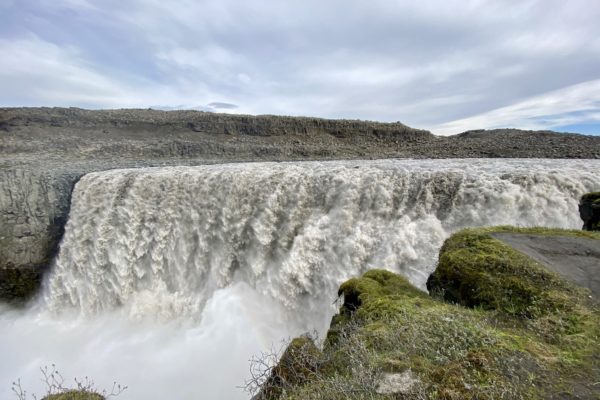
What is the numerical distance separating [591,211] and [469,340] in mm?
5519

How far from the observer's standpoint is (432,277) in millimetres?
5695

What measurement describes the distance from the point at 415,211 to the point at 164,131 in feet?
93.6

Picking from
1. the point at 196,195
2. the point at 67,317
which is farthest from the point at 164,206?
the point at 67,317

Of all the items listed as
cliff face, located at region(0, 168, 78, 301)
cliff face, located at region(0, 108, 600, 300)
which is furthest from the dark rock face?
cliff face, located at region(0, 168, 78, 301)

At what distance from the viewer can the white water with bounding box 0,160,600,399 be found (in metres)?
9.63

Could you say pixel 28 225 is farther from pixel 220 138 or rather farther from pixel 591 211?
pixel 591 211

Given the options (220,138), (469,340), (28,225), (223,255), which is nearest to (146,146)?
(220,138)

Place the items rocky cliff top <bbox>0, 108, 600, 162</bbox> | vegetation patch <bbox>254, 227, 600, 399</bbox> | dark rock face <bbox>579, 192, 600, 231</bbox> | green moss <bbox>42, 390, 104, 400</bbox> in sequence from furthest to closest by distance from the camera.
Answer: rocky cliff top <bbox>0, 108, 600, 162</bbox> < dark rock face <bbox>579, 192, 600, 231</bbox> < green moss <bbox>42, 390, 104, 400</bbox> < vegetation patch <bbox>254, 227, 600, 399</bbox>

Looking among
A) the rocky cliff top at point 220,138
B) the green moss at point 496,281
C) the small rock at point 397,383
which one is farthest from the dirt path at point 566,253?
the rocky cliff top at point 220,138

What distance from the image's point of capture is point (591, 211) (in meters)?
7.17

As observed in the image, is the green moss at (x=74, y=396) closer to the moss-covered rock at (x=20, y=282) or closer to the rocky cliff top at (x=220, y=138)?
the moss-covered rock at (x=20, y=282)

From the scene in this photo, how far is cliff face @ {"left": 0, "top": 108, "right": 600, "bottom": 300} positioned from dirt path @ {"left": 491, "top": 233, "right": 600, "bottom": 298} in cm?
1534

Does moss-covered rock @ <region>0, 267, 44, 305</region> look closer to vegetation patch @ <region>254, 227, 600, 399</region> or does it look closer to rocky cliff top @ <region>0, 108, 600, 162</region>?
rocky cliff top @ <region>0, 108, 600, 162</region>

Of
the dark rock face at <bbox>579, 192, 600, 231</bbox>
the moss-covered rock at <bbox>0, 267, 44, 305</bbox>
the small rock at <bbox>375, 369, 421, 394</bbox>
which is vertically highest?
the dark rock face at <bbox>579, 192, 600, 231</bbox>
